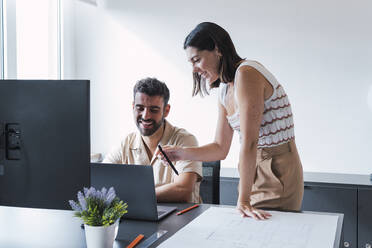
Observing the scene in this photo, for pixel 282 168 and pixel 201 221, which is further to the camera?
pixel 282 168

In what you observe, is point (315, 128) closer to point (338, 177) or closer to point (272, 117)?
point (338, 177)

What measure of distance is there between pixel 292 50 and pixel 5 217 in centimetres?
220

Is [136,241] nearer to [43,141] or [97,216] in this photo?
[97,216]

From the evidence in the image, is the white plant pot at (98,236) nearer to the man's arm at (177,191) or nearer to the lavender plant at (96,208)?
the lavender plant at (96,208)

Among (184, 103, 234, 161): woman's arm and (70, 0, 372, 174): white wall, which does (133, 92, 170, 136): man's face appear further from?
(70, 0, 372, 174): white wall

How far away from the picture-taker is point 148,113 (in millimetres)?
2080

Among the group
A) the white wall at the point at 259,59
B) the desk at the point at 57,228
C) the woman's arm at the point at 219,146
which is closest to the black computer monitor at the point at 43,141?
the desk at the point at 57,228

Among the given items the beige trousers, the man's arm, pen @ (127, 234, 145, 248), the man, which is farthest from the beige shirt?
pen @ (127, 234, 145, 248)

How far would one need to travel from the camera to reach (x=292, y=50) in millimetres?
2932

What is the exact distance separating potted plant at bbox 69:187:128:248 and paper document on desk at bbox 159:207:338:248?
→ 0.16 meters

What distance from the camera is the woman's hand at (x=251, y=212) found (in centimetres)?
135

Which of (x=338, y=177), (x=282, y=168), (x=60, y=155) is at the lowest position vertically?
(x=338, y=177)

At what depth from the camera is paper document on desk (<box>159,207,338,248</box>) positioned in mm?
1111

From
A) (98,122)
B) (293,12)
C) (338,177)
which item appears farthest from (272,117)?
(98,122)
